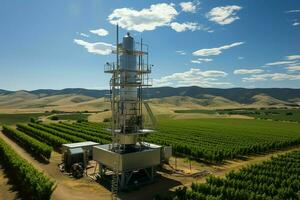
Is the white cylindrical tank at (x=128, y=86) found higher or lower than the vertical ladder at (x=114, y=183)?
higher

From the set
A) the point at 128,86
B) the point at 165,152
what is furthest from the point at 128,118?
the point at 165,152

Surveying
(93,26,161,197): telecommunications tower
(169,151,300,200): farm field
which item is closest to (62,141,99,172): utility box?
(93,26,161,197): telecommunications tower

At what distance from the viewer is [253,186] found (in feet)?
70.5

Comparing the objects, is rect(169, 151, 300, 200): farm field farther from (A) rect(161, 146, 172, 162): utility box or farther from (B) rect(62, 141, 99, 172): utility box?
(B) rect(62, 141, 99, 172): utility box

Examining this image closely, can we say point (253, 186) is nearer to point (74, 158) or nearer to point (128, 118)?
point (128, 118)

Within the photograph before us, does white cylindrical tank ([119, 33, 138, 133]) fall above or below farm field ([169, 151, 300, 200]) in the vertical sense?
above

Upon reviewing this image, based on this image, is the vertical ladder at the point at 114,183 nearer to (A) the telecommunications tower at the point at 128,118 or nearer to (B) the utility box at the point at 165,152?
(A) the telecommunications tower at the point at 128,118

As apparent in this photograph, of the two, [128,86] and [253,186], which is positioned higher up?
[128,86]

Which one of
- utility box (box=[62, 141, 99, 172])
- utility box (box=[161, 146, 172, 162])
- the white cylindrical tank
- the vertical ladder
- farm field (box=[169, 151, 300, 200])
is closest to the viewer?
farm field (box=[169, 151, 300, 200])

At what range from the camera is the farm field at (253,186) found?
19609 millimetres

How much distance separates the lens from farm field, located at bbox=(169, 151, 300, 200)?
19.6 m

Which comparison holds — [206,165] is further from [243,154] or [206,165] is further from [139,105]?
[139,105]

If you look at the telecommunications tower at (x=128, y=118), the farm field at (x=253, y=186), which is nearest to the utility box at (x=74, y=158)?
the telecommunications tower at (x=128, y=118)

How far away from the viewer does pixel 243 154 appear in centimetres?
4088
